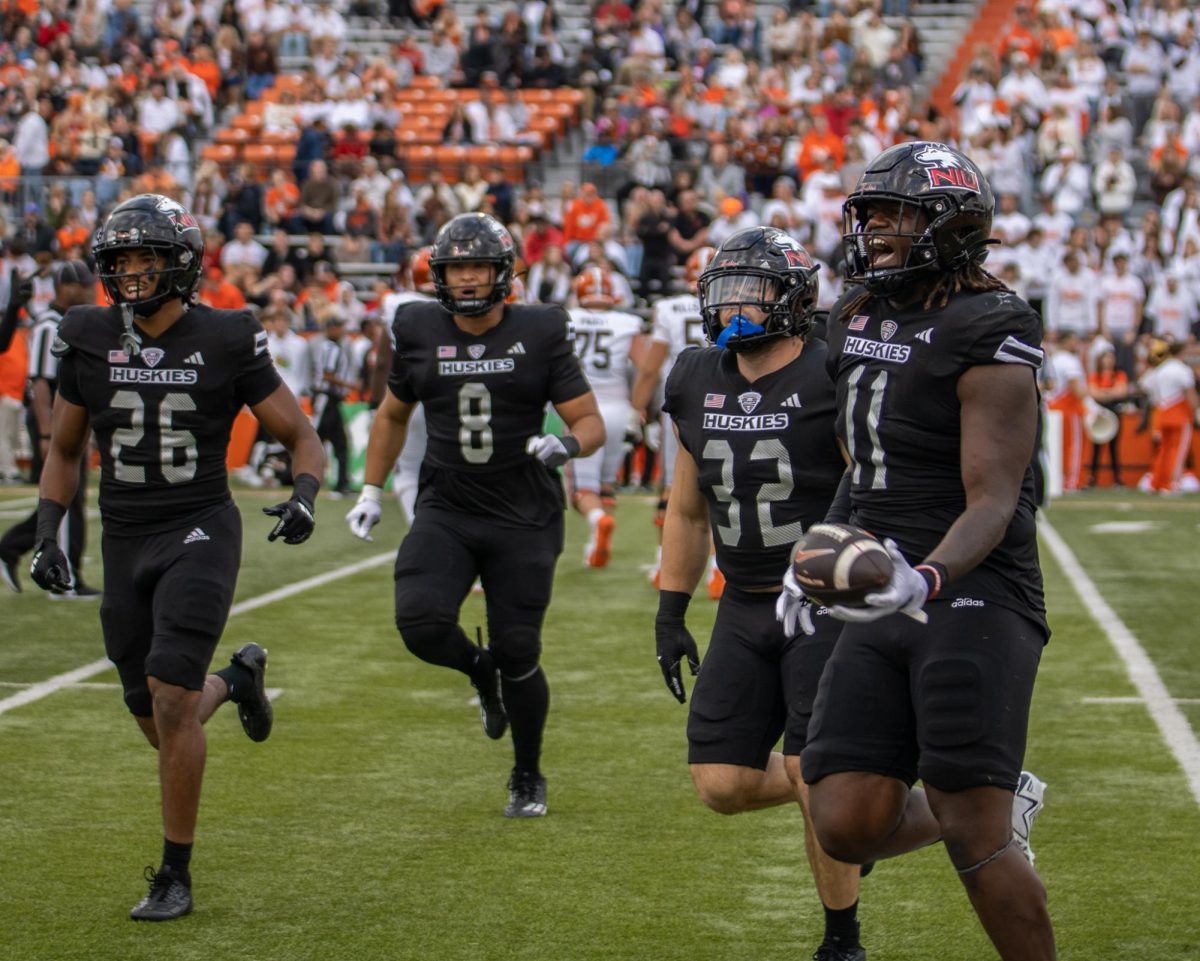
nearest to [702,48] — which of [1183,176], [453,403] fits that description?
[1183,176]

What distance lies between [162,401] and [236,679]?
976mm

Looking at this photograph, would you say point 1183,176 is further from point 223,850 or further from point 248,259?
point 223,850

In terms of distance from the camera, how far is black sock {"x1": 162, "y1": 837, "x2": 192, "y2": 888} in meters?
4.93

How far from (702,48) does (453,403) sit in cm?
1927

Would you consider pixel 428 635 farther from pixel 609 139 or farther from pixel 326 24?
pixel 326 24

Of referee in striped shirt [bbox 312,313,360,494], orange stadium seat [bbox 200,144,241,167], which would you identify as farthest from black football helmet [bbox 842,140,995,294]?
orange stadium seat [bbox 200,144,241,167]

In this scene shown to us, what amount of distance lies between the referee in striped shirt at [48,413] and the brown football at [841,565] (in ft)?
22.8

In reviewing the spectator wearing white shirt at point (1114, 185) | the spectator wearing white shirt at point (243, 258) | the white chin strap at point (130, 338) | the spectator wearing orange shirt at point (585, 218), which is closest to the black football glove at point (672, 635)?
the white chin strap at point (130, 338)

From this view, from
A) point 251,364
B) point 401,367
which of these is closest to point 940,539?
point 251,364

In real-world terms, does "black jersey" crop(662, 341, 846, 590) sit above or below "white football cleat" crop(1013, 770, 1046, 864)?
above

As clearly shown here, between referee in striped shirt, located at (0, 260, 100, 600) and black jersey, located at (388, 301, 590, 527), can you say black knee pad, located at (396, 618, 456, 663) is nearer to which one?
black jersey, located at (388, 301, 590, 527)

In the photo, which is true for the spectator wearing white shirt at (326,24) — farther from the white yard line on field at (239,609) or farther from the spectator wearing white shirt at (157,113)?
the white yard line on field at (239,609)

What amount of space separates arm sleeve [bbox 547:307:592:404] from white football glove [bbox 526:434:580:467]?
253mm

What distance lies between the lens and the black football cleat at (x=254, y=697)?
227 inches
